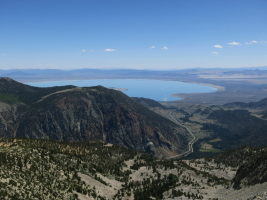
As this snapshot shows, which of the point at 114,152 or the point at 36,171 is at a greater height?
the point at 36,171

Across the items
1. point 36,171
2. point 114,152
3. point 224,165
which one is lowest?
point 224,165

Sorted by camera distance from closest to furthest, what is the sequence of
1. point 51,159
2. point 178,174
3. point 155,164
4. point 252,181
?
point 252,181
point 51,159
point 178,174
point 155,164

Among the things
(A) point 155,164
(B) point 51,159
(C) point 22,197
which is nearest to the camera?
(C) point 22,197

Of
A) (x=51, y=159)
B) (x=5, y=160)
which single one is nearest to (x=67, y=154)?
(x=51, y=159)

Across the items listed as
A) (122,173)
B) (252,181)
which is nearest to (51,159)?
(122,173)

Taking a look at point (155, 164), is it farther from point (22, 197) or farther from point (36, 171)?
point (22, 197)

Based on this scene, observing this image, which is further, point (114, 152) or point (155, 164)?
point (114, 152)
